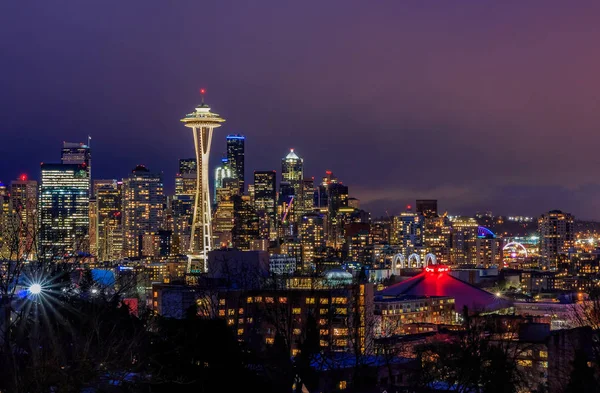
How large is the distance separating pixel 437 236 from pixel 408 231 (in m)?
4.37

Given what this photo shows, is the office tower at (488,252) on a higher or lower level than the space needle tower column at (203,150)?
lower

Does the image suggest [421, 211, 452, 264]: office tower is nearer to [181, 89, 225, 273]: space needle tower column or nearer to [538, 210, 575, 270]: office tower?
[538, 210, 575, 270]: office tower

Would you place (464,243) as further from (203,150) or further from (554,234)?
(203,150)

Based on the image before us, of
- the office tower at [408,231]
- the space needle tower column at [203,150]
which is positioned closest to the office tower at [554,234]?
the office tower at [408,231]

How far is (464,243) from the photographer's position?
143 metres

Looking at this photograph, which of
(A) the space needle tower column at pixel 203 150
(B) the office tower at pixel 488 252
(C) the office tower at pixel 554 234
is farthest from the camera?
(B) the office tower at pixel 488 252

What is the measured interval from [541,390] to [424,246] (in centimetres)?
11707

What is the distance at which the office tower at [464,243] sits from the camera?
140m

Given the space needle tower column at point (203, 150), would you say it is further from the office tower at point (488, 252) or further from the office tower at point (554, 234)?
the office tower at point (554, 234)

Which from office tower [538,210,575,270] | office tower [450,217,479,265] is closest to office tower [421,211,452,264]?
office tower [450,217,479,265]

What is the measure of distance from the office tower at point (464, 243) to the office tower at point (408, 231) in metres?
4.79

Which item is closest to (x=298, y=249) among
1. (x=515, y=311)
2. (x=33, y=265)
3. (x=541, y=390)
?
(x=515, y=311)

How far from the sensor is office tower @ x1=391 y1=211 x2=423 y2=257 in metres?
144

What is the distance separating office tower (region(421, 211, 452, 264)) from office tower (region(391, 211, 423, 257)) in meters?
0.84
